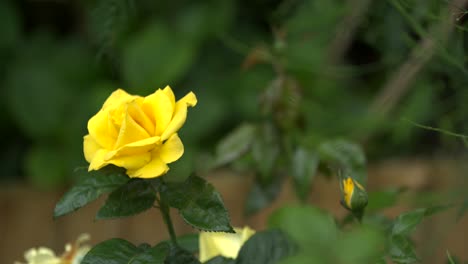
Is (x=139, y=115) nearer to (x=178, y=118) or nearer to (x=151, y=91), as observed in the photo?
(x=178, y=118)

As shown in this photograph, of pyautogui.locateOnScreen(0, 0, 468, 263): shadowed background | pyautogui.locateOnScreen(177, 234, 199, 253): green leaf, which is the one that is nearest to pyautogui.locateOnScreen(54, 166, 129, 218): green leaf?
pyautogui.locateOnScreen(177, 234, 199, 253): green leaf

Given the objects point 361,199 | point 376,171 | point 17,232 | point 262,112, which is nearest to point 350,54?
point 376,171

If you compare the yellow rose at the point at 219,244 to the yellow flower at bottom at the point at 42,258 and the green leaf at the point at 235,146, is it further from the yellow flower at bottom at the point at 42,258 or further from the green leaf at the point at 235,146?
the green leaf at the point at 235,146

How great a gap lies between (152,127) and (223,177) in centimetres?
154

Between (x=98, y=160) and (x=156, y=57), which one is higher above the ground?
(x=156, y=57)

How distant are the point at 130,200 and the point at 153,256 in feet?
0.15

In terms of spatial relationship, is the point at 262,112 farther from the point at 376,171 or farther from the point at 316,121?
the point at 376,171

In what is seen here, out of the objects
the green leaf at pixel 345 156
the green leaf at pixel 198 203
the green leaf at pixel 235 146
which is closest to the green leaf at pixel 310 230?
the green leaf at pixel 198 203

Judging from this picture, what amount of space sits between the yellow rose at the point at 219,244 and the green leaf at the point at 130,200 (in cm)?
10

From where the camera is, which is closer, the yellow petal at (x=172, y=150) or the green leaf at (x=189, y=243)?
the yellow petal at (x=172, y=150)

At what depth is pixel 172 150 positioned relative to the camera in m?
0.49

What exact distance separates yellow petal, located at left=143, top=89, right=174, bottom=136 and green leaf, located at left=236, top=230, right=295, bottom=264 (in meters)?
0.09

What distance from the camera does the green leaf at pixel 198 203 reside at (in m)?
0.49

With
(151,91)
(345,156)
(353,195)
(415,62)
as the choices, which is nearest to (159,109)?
(353,195)
